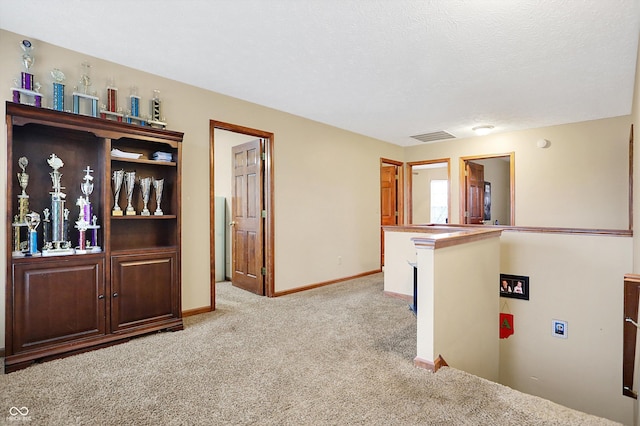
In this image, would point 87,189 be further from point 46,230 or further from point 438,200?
point 438,200

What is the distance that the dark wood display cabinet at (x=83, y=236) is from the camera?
7.48 feet

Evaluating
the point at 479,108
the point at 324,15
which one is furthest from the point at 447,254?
the point at 479,108

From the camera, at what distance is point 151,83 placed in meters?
3.15

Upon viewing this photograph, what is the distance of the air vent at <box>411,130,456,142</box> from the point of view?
17.9ft

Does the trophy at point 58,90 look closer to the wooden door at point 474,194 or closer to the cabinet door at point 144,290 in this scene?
the cabinet door at point 144,290

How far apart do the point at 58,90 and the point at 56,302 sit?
1.62 m

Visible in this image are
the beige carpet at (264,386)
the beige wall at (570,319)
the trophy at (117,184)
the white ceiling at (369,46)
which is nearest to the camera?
the beige carpet at (264,386)

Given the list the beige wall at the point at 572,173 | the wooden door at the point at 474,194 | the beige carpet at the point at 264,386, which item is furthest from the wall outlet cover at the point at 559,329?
the wooden door at the point at 474,194

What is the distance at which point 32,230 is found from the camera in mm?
2385

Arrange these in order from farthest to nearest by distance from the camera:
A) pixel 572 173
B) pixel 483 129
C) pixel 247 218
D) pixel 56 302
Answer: pixel 483 129
pixel 572 173
pixel 247 218
pixel 56 302

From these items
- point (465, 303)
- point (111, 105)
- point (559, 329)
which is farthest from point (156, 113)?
point (559, 329)

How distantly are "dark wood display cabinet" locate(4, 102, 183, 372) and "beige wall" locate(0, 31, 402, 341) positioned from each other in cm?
17

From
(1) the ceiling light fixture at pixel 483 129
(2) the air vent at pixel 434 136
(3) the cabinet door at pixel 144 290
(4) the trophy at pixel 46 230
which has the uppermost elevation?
(2) the air vent at pixel 434 136

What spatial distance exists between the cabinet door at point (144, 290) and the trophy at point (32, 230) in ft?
1.61
